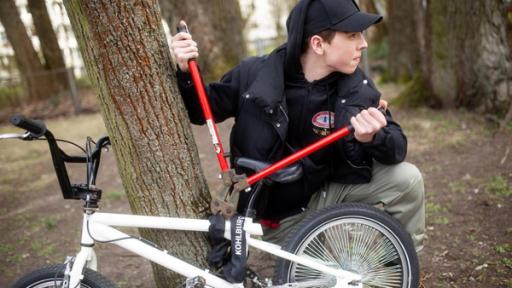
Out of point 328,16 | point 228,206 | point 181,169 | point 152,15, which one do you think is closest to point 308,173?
point 228,206

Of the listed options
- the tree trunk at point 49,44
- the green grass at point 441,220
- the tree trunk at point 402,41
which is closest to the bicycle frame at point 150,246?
the green grass at point 441,220

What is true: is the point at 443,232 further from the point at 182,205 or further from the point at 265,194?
the point at 182,205

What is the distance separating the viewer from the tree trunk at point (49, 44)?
39.8 feet

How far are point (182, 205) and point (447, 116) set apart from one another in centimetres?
495

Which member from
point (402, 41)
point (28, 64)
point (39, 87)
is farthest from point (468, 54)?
point (28, 64)

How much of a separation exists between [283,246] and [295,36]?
1161 millimetres

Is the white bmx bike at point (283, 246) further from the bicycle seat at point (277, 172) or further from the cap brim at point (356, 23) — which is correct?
the cap brim at point (356, 23)

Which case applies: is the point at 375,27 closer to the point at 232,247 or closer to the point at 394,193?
the point at 394,193

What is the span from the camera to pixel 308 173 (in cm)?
259

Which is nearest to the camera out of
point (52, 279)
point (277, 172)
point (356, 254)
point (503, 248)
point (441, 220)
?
point (52, 279)

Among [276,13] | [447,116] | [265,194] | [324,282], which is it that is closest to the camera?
[324,282]

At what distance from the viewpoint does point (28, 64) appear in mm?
12703

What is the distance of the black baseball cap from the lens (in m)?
2.41

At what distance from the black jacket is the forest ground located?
3.15 feet
